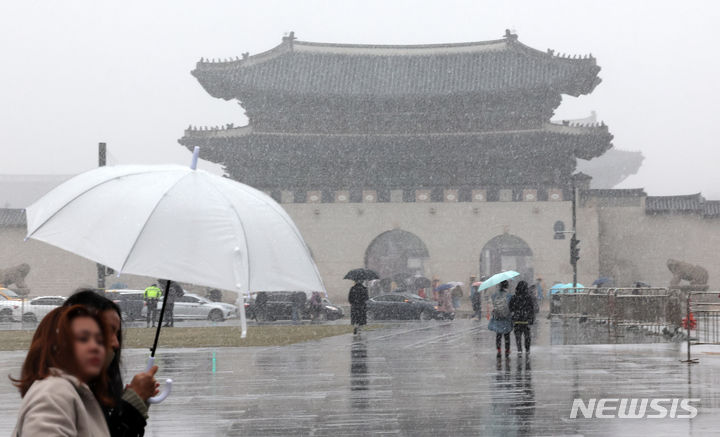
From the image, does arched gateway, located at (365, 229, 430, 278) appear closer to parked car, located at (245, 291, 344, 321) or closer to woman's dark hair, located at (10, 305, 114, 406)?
parked car, located at (245, 291, 344, 321)

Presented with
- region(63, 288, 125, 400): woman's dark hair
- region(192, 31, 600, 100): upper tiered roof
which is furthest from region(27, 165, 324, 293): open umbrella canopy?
region(192, 31, 600, 100): upper tiered roof

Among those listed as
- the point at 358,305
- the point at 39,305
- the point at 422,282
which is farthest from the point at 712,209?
the point at 39,305

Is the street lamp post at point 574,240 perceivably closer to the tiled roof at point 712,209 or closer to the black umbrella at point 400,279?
the tiled roof at point 712,209

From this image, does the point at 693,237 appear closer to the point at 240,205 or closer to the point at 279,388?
the point at 279,388

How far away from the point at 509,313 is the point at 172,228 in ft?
40.7

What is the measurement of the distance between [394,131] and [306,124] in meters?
4.25

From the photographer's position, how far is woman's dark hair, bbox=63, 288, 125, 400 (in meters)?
3.58

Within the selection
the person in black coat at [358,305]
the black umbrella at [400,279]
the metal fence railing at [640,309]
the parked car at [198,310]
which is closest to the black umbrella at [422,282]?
the black umbrella at [400,279]

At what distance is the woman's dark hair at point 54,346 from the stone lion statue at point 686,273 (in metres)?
44.8

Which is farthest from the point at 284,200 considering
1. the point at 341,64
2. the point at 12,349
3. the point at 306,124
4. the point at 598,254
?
the point at 12,349

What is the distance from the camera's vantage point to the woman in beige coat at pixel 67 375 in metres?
3.09

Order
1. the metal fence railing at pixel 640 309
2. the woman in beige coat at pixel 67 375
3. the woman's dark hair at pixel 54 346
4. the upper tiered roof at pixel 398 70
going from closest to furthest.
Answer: the woman in beige coat at pixel 67 375 → the woman's dark hair at pixel 54 346 → the metal fence railing at pixel 640 309 → the upper tiered roof at pixel 398 70

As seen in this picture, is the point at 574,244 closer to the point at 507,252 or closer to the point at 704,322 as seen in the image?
the point at 507,252

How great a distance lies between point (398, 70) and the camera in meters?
46.6
